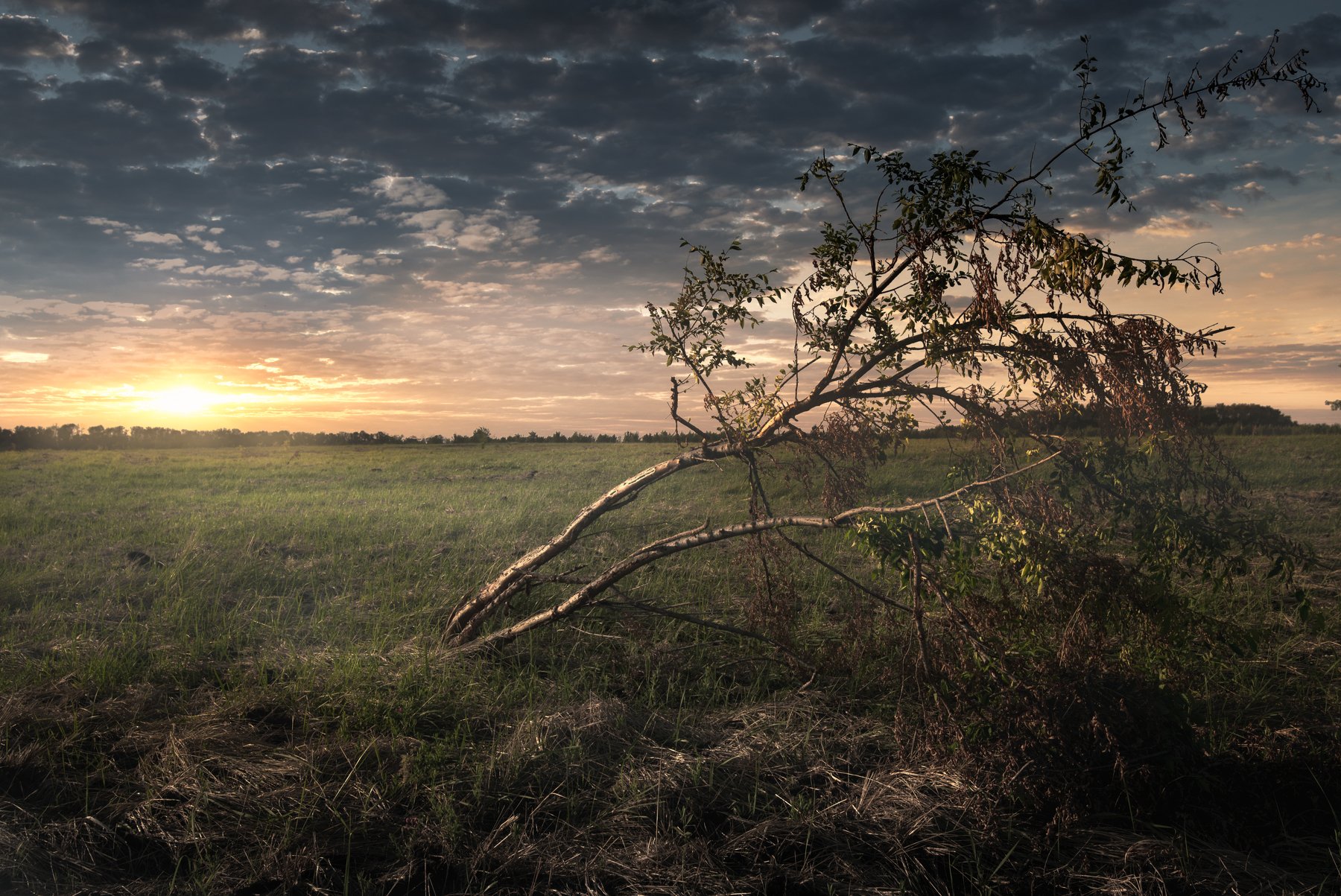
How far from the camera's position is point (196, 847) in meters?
4.46

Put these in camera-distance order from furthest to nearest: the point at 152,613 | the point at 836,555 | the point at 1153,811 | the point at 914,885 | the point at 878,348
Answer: the point at 836,555, the point at 152,613, the point at 878,348, the point at 1153,811, the point at 914,885

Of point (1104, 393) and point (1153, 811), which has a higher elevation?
point (1104, 393)

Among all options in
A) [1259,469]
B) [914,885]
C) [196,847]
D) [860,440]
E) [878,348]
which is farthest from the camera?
[1259,469]

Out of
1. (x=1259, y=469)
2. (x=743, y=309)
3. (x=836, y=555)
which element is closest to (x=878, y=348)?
(x=743, y=309)

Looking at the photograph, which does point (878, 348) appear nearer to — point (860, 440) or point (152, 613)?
point (860, 440)

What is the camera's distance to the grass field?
14.1ft

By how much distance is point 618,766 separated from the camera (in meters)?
5.15

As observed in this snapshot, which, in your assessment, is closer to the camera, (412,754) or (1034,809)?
(1034,809)

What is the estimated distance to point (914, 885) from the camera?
13.7 feet

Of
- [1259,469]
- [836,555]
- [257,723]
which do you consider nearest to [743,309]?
[257,723]

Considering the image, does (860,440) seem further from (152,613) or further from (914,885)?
(152,613)

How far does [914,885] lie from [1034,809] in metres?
1.09

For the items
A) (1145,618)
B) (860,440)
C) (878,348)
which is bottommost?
(1145,618)

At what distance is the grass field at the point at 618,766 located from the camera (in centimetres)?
430
